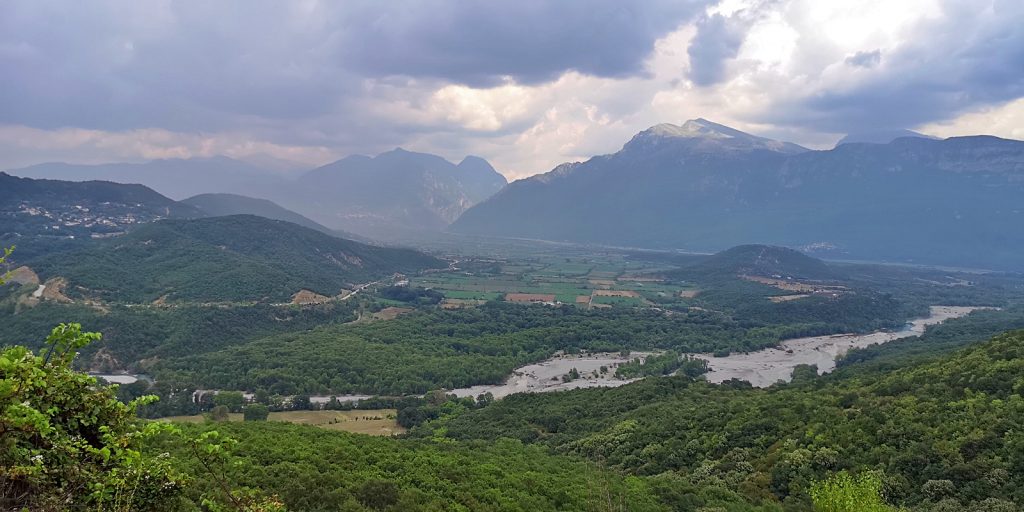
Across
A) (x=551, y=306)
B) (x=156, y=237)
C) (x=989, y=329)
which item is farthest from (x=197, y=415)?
(x=989, y=329)

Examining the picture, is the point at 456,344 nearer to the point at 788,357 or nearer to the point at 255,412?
the point at 255,412

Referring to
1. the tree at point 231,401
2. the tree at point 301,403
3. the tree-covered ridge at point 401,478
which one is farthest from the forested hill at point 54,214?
the tree-covered ridge at point 401,478

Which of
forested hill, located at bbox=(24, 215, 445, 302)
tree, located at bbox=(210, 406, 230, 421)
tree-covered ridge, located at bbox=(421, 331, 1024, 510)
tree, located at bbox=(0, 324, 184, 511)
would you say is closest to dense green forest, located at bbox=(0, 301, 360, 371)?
forested hill, located at bbox=(24, 215, 445, 302)

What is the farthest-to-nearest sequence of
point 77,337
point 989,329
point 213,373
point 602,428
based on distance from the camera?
point 989,329, point 213,373, point 602,428, point 77,337

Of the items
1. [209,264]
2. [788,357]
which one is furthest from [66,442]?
[209,264]

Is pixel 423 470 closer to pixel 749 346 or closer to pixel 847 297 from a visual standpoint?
pixel 749 346

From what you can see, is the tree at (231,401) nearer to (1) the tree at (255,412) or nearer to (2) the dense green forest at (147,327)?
(1) the tree at (255,412)
